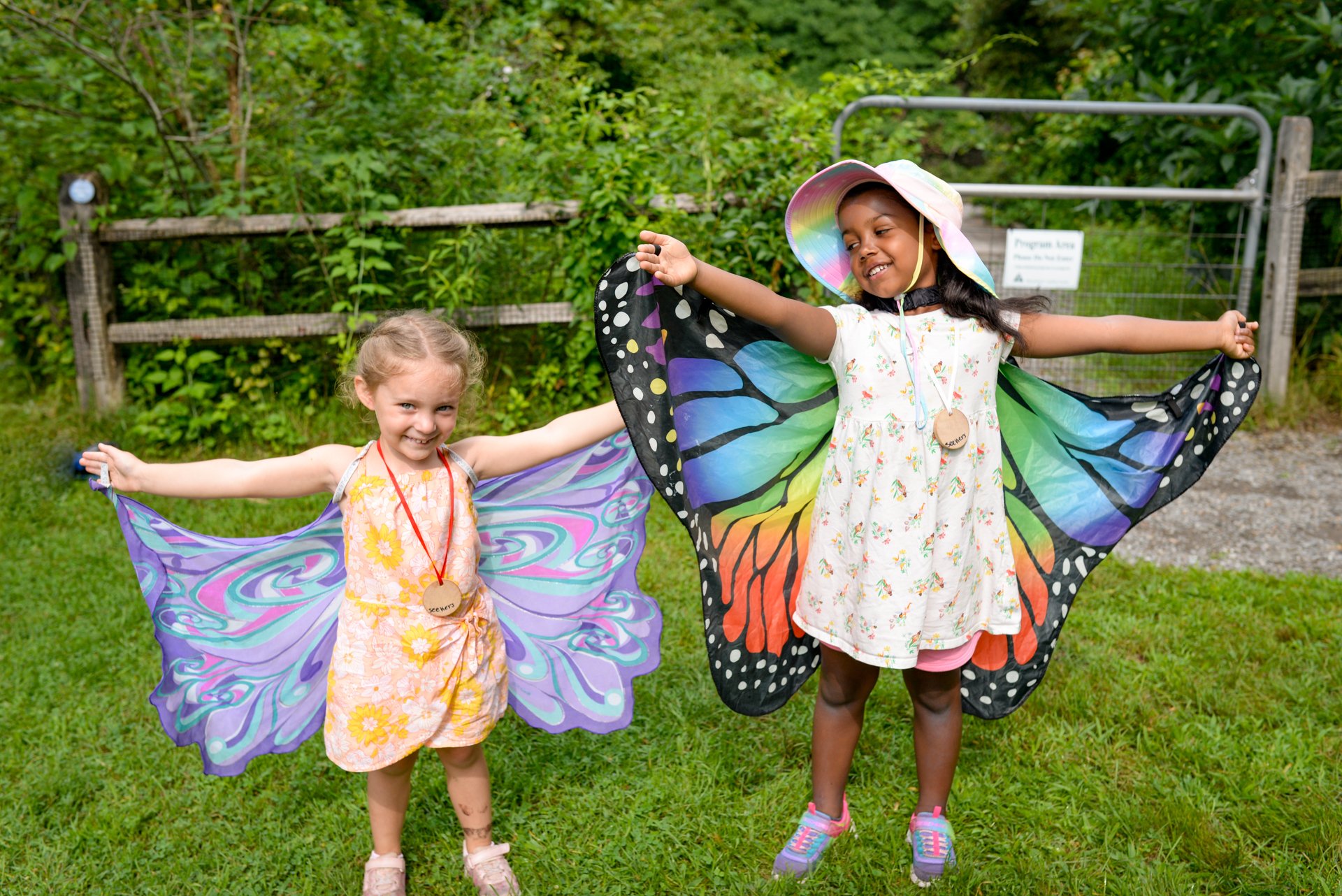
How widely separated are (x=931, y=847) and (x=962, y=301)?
54.6 inches

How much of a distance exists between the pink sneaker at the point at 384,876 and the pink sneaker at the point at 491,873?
6.6 inches

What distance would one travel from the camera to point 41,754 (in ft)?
10.4

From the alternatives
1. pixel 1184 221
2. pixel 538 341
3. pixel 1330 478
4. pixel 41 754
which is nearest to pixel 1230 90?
pixel 1184 221

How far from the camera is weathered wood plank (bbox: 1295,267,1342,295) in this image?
21.7ft

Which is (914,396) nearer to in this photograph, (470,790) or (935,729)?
(935,729)

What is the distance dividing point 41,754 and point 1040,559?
3.05 m

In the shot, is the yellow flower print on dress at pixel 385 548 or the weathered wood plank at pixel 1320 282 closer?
the yellow flower print on dress at pixel 385 548

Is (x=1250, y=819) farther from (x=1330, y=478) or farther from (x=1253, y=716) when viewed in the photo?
(x=1330, y=478)

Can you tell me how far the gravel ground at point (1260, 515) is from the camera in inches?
181

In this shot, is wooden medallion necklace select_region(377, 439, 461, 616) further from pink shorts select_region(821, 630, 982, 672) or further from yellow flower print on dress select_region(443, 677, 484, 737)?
pink shorts select_region(821, 630, 982, 672)

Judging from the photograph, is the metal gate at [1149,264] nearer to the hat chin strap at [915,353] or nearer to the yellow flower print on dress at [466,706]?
the hat chin strap at [915,353]

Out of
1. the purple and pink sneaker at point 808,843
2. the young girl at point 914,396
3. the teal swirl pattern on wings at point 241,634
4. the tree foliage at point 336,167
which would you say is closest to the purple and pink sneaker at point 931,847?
the purple and pink sneaker at point 808,843

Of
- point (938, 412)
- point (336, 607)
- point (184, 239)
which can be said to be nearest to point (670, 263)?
point (938, 412)

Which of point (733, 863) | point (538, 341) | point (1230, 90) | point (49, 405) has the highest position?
point (1230, 90)
